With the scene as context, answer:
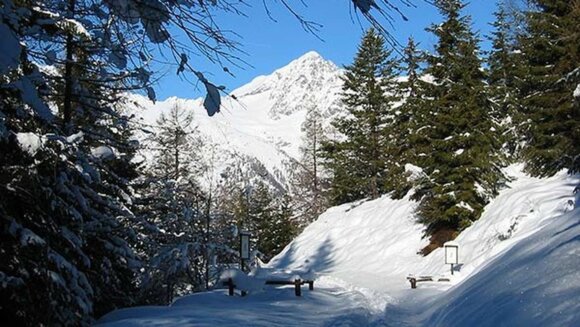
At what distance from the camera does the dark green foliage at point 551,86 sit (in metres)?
17.8

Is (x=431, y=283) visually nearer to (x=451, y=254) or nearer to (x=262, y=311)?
(x=451, y=254)

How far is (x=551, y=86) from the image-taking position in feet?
61.8

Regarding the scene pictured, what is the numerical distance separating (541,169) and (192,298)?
1483 cm

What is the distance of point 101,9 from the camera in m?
3.25

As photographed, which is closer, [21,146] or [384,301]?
[21,146]

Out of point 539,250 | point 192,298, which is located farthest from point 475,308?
point 192,298

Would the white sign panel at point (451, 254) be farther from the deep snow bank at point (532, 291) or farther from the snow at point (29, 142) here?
the snow at point (29, 142)

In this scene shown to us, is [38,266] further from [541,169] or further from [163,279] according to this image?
[541,169]

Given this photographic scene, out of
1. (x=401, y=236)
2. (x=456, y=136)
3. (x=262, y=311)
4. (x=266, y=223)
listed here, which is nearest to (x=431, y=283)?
(x=262, y=311)

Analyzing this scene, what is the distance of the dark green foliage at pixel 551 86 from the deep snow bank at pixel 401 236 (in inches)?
41.5

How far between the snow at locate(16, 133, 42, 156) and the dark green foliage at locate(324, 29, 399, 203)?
95.5 ft

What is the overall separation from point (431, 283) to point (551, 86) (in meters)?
8.61

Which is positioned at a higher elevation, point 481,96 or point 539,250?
point 481,96

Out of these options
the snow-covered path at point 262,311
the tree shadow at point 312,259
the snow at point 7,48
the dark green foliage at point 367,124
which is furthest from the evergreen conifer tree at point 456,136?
the snow at point 7,48
